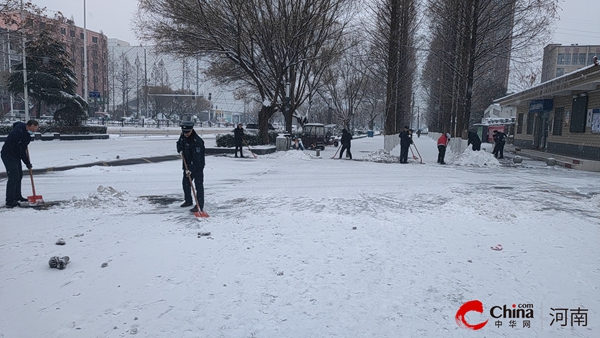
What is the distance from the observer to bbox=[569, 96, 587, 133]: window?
61.5ft

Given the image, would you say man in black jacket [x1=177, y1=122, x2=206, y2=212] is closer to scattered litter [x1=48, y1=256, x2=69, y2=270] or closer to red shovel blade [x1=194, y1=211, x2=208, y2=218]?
red shovel blade [x1=194, y1=211, x2=208, y2=218]

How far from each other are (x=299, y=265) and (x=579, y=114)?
20.4 m

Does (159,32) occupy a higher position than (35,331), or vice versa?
(159,32)

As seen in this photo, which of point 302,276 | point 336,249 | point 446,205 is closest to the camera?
point 302,276

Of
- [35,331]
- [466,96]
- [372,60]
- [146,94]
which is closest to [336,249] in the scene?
[35,331]

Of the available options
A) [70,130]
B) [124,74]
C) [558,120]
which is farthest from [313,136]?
[124,74]

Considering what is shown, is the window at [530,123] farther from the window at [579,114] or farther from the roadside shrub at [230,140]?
the roadside shrub at [230,140]

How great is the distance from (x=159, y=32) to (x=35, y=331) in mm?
19528

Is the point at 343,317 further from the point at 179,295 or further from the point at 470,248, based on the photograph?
the point at 470,248

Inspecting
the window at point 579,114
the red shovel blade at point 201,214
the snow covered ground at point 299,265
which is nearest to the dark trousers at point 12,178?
the snow covered ground at point 299,265

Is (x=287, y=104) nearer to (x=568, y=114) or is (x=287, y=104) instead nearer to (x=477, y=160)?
(x=477, y=160)

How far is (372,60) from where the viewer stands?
1068 inches

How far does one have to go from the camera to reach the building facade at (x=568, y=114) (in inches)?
679

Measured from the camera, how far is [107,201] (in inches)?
309
